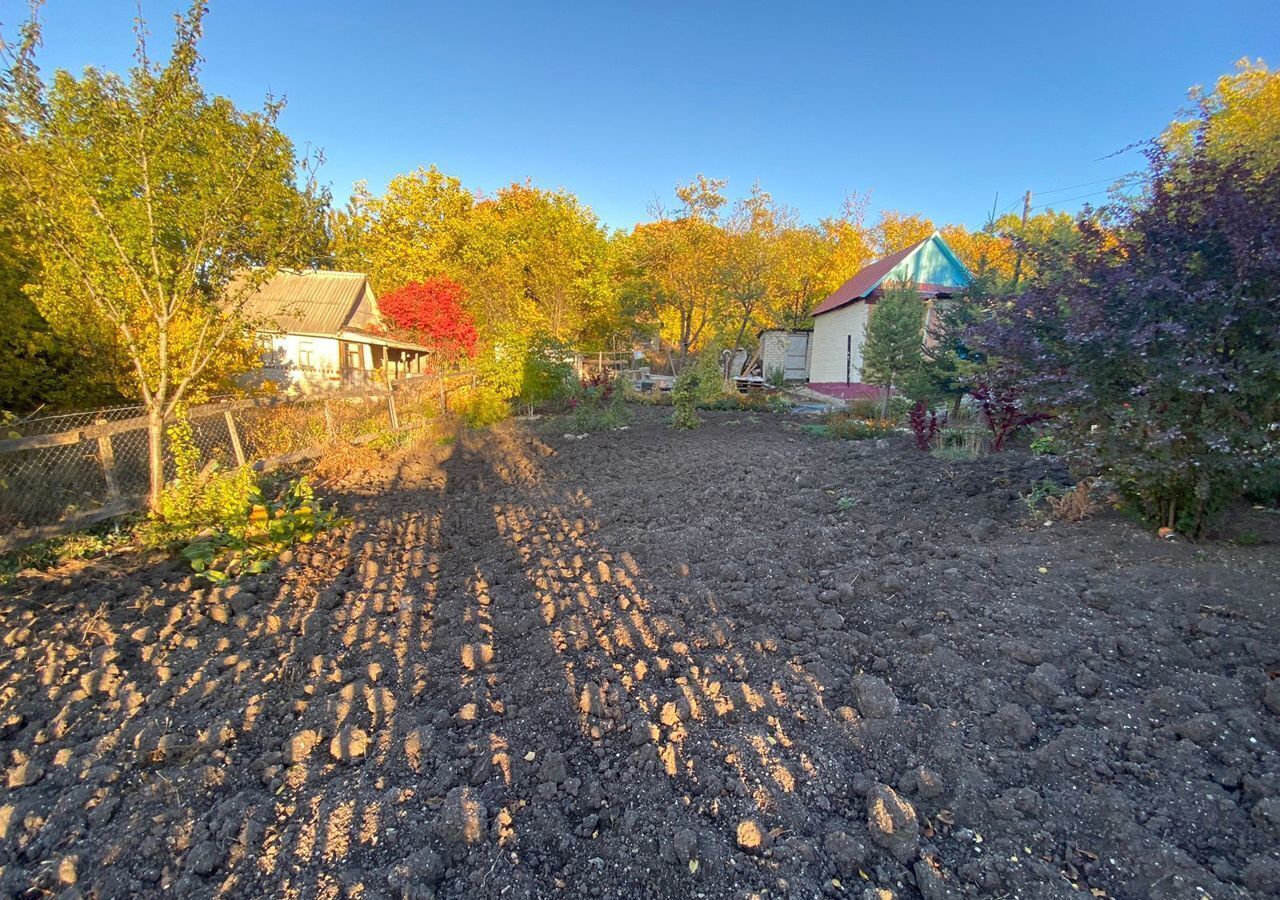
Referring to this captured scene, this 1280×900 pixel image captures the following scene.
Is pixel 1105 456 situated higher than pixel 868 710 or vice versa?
pixel 1105 456

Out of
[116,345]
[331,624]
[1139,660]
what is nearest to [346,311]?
[116,345]

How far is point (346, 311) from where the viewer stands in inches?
784

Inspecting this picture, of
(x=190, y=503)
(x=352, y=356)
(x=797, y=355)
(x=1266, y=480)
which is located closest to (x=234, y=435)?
(x=190, y=503)

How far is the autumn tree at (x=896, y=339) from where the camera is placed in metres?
9.99

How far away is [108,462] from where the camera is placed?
4.27 m

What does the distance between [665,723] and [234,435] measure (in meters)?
5.68

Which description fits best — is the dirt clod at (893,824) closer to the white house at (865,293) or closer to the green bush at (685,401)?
the green bush at (685,401)

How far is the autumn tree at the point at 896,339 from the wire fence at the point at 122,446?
8.95 metres

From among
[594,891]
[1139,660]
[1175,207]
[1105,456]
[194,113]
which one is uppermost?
[194,113]

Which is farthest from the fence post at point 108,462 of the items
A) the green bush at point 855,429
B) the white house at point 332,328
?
the white house at point 332,328

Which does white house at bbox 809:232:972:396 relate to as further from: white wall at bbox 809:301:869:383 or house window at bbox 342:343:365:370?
house window at bbox 342:343:365:370

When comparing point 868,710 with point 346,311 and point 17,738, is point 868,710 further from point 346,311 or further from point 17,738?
point 346,311

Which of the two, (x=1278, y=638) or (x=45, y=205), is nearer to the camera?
(x=1278, y=638)

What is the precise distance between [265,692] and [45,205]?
4.06 m
